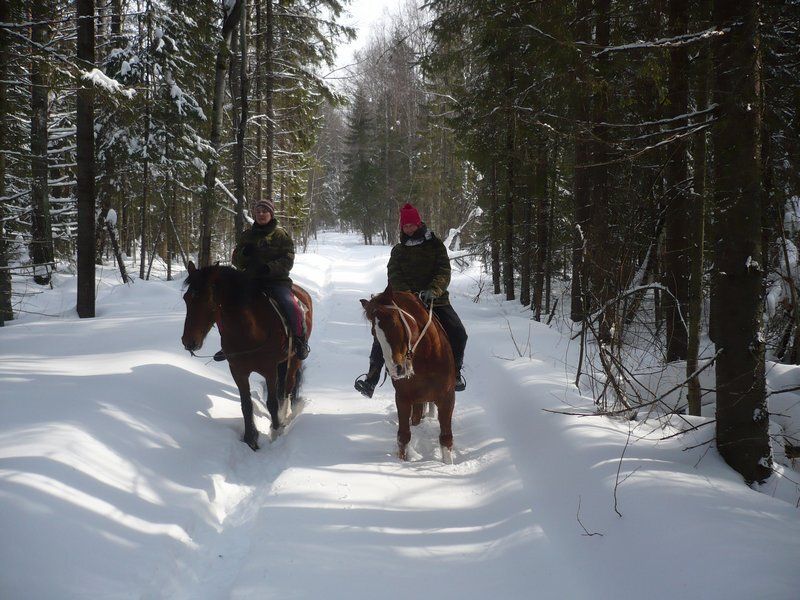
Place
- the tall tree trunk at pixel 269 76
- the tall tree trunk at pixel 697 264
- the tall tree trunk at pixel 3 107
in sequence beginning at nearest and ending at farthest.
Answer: the tall tree trunk at pixel 697 264, the tall tree trunk at pixel 3 107, the tall tree trunk at pixel 269 76

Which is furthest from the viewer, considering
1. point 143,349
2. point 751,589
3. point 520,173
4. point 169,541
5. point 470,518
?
point 520,173

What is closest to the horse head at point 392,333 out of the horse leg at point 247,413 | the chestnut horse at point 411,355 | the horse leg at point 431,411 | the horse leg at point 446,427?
the chestnut horse at point 411,355

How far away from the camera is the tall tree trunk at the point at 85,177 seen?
30.6ft

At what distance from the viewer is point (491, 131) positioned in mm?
12508

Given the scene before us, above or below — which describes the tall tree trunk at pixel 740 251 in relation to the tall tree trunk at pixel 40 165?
below

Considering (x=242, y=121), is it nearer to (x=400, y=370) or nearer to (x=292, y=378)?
(x=292, y=378)

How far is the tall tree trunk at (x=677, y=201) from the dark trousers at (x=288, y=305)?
473 cm

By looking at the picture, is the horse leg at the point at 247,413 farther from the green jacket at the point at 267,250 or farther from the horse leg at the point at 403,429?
the horse leg at the point at 403,429

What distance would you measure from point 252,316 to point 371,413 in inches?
87.1

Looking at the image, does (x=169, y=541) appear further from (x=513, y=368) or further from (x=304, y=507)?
(x=513, y=368)

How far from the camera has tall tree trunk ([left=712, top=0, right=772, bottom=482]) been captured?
3.41 meters

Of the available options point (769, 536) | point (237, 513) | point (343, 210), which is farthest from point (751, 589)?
point (343, 210)

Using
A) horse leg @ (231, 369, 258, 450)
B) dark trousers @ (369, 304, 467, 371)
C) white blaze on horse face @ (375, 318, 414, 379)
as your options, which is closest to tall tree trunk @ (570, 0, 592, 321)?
dark trousers @ (369, 304, 467, 371)

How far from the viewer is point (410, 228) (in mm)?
5797
